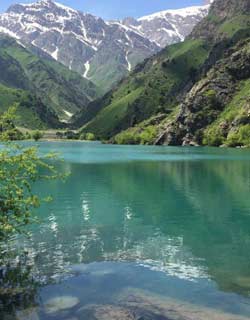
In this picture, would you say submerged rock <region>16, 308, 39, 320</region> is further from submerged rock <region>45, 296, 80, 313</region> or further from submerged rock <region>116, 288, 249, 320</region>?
submerged rock <region>116, 288, 249, 320</region>

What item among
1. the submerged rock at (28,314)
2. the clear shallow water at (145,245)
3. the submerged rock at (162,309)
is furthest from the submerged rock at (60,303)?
the submerged rock at (162,309)

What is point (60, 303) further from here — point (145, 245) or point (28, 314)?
point (145, 245)

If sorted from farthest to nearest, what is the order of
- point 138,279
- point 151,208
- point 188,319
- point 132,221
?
point 151,208
point 132,221
point 138,279
point 188,319

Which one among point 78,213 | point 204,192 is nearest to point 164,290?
point 78,213

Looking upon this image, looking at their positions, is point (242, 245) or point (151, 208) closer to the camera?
point (242, 245)

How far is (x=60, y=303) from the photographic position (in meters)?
26.6

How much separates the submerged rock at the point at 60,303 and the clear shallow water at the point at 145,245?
0.34 metres

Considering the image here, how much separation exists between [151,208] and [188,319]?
1552 inches

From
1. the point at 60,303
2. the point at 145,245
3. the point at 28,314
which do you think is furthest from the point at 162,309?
the point at 145,245

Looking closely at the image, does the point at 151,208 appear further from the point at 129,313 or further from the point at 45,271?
the point at 129,313

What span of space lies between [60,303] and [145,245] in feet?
54.3

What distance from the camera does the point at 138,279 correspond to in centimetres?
3161

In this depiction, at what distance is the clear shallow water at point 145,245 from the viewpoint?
28797 millimetres

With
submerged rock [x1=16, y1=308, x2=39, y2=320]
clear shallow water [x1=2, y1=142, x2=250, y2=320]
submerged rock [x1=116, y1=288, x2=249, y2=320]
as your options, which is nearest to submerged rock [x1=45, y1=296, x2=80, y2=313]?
clear shallow water [x1=2, y1=142, x2=250, y2=320]
